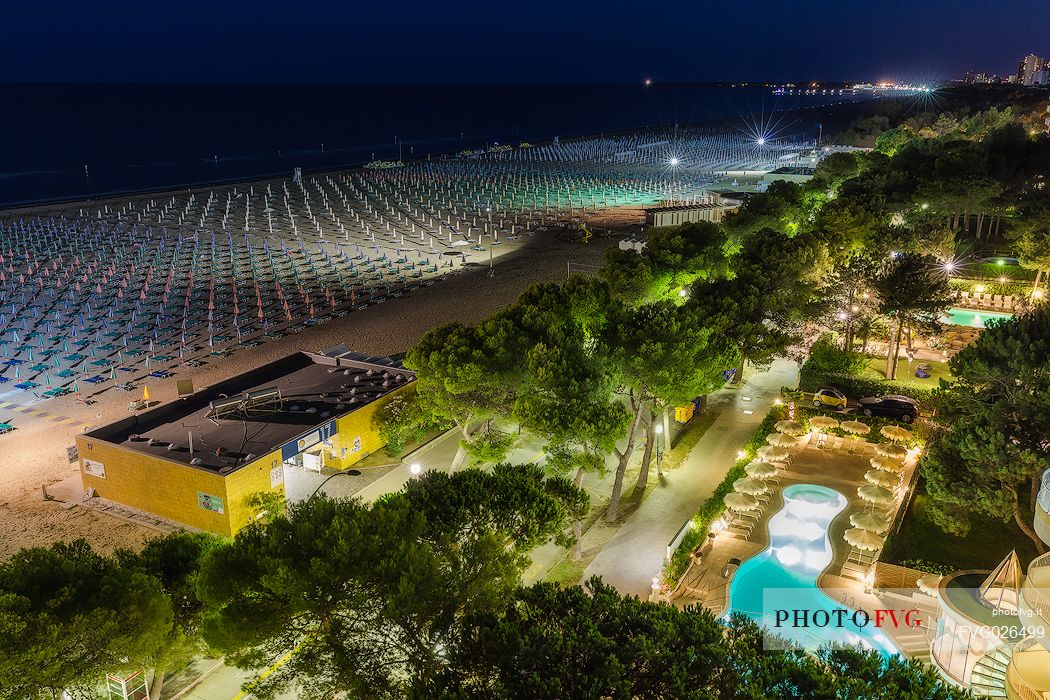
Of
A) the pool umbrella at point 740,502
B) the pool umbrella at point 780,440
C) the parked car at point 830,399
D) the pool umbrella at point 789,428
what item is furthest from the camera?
the parked car at point 830,399

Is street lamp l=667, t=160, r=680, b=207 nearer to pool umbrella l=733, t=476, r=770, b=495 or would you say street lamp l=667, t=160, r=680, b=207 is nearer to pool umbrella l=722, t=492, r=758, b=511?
pool umbrella l=733, t=476, r=770, b=495

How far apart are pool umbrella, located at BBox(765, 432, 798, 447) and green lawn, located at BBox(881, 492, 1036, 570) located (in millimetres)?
4937

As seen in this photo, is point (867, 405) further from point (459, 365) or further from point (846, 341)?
point (459, 365)

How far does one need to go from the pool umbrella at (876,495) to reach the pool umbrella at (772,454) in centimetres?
306

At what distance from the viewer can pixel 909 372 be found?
30.3 metres

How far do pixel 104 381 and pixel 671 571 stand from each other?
2643cm

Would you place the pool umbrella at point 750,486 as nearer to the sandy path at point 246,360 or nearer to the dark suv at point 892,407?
the dark suv at point 892,407

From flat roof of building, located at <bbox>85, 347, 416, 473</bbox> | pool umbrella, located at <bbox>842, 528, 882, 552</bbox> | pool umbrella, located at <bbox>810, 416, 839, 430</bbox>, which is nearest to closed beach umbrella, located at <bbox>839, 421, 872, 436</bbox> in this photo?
pool umbrella, located at <bbox>810, 416, 839, 430</bbox>

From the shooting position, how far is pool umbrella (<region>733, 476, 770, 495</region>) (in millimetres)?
20656

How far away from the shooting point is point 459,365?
20.4 m

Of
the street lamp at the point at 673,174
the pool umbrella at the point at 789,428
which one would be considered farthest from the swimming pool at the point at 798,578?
the street lamp at the point at 673,174

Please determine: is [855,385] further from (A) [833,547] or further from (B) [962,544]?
(A) [833,547]

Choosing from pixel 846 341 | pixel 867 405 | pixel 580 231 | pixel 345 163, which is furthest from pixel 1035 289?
pixel 345 163

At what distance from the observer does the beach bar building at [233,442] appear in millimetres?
20656
